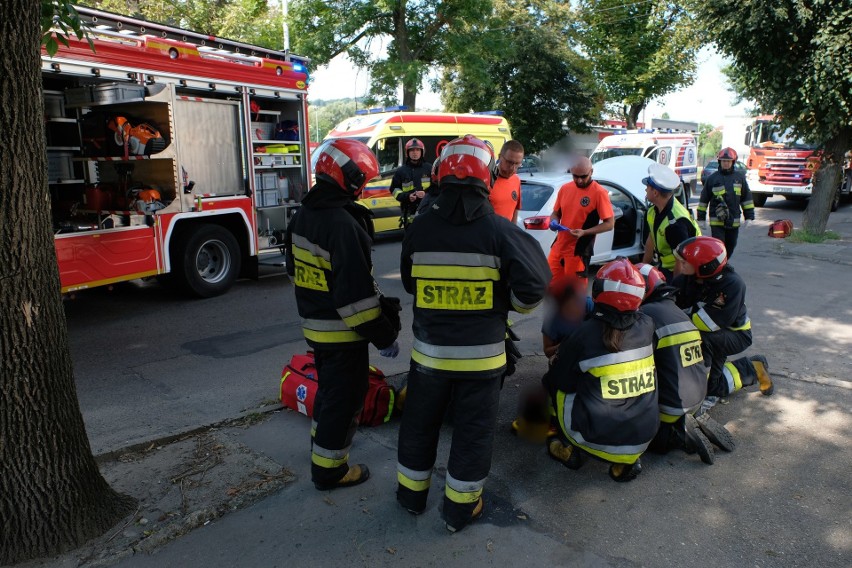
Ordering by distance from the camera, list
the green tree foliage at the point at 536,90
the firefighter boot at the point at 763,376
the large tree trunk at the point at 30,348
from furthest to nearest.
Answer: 1. the green tree foliage at the point at 536,90
2. the firefighter boot at the point at 763,376
3. the large tree trunk at the point at 30,348

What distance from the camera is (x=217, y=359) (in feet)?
19.5

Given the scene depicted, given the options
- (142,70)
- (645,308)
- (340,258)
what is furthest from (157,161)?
(645,308)

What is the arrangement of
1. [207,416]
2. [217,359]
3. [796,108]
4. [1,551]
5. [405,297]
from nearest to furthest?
[1,551], [207,416], [217,359], [405,297], [796,108]

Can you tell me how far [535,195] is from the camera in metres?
8.51

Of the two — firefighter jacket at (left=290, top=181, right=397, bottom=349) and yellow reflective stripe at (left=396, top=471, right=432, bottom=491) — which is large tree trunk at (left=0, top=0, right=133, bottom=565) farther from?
yellow reflective stripe at (left=396, top=471, right=432, bottom=491)

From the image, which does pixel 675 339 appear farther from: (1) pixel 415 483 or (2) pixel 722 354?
(1) pixel 415 483

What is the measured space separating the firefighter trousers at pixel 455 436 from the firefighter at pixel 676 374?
3.82 ft

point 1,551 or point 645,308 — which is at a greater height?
point 645,308

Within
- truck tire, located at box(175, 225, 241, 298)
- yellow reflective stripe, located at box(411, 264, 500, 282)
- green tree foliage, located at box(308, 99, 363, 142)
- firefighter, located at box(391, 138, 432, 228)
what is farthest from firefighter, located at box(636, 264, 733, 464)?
green tree foliage, located at box(308, 99, 363, 142)

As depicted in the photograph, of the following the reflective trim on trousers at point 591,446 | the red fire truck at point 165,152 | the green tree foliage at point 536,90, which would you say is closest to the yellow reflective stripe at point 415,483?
the reflective trim on trousers at point 591,446

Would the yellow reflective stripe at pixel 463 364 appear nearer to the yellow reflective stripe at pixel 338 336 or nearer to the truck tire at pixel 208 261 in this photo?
the yellow reflective stripe at pixel 338 336

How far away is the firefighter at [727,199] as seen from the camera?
8250mm

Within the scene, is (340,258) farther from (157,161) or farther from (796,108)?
(796,108)

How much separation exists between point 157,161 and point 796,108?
1061 centimetres
